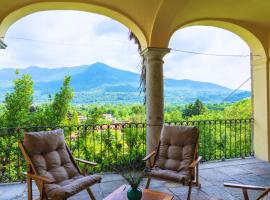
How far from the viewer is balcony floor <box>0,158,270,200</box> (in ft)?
11.1

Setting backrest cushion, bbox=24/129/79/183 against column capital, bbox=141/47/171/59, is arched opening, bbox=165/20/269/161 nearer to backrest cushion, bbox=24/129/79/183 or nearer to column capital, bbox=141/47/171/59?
column capital, bbox=141/47/171/59

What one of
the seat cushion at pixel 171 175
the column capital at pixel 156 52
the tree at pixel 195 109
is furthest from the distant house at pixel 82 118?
the seat cushion at pixel 171 175

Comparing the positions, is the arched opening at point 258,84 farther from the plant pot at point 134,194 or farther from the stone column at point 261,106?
the plant pot at point 134,194

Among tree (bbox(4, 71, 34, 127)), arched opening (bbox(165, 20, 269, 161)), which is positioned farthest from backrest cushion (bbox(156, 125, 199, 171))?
tree (bbox(4, 71, 34, 127))

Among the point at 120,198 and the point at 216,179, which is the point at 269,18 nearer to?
the point at 216,179

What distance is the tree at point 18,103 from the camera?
7359 millimetres

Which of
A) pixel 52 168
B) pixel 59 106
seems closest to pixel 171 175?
pixel 52 168

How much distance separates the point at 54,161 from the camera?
9.95 ft

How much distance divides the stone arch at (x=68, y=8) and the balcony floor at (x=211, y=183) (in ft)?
7.88

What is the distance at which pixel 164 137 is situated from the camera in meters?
3.69

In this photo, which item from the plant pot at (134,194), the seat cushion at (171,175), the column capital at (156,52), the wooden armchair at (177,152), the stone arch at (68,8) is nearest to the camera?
the plant pot at (134,194)

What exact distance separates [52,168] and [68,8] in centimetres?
271

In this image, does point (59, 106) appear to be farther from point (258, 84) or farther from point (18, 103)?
point (258, 84)

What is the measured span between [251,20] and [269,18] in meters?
0.32
